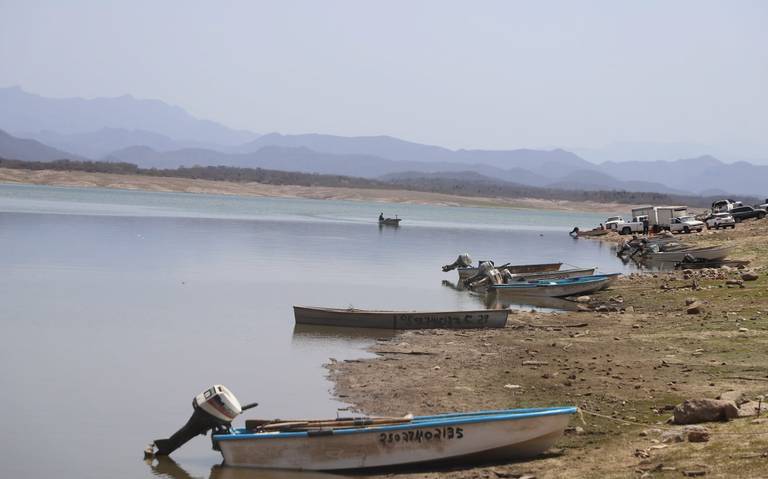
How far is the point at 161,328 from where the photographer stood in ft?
87.6

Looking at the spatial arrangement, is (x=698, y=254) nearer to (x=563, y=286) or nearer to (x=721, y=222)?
(x=563, y=286)

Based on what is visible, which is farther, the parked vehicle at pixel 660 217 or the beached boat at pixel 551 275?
the parked vehicle at pixel 660 217

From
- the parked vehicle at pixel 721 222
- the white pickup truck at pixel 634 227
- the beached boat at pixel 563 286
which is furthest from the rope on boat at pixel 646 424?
the white pickup truck at pixel 634 227

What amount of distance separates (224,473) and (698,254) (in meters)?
34.1

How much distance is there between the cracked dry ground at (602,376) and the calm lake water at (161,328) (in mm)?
1812

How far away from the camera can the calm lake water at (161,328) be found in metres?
16.1

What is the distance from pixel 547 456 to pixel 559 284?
75.6 feet

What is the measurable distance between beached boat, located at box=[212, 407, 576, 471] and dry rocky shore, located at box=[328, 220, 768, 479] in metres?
0.26

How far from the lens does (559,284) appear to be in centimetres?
3578

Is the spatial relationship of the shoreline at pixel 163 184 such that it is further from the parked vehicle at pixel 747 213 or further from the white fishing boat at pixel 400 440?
the white fishing boat at pixel 400 440

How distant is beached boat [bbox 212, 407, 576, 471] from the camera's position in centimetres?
1308

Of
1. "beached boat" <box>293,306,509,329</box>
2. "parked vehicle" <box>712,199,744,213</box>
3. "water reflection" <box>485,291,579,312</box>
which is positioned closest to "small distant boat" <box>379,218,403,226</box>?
"parked vehicle" <box>712,199,744,213</box>

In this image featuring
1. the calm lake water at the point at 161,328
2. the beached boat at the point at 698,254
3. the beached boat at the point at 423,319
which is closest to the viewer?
the calm lake water at the point at 161,328

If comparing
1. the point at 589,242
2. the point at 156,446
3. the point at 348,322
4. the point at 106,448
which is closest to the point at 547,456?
the point at 156,446
